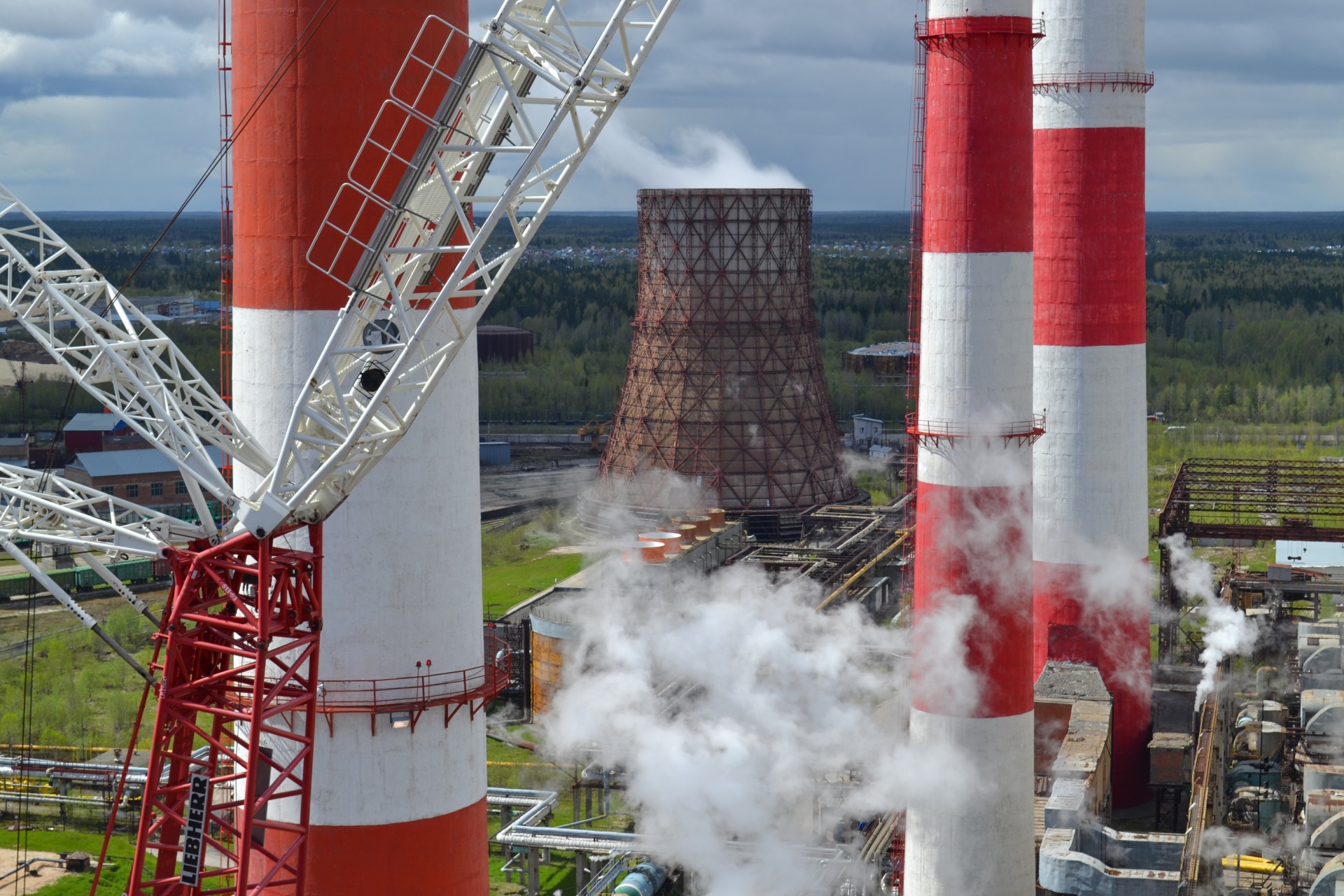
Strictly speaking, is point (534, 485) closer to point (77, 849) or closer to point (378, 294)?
point (77, 849)

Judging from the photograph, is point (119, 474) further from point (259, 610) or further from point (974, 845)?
point (259, 610)

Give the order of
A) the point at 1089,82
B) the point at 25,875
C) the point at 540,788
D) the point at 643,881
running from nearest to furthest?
the point at 643,881 < the point at 1089,82 < the point at 25,875 < the point at 540,788

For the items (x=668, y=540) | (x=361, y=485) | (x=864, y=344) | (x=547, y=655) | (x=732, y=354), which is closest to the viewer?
(x=361, y=485)

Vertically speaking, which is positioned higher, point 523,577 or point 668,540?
point 668,540

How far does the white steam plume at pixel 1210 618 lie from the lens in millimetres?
42812

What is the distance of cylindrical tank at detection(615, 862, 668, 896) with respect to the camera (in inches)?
1257

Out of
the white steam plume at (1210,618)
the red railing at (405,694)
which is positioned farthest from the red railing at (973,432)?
the white steam plume at (1210,618)

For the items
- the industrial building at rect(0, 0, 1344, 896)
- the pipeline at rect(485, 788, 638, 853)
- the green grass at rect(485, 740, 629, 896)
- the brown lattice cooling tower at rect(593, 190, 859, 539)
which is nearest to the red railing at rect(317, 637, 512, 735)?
the industrial building at rect(0, 0, 1344, 896)

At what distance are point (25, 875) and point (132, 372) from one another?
24.6 metres

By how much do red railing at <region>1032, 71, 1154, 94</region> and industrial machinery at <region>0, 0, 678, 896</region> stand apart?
66.0 feet

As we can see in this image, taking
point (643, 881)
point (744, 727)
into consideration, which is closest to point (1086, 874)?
point (744, 727)

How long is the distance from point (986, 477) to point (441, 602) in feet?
33.5

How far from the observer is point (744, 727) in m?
34.5

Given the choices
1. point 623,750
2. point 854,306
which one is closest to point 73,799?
point 623,750
